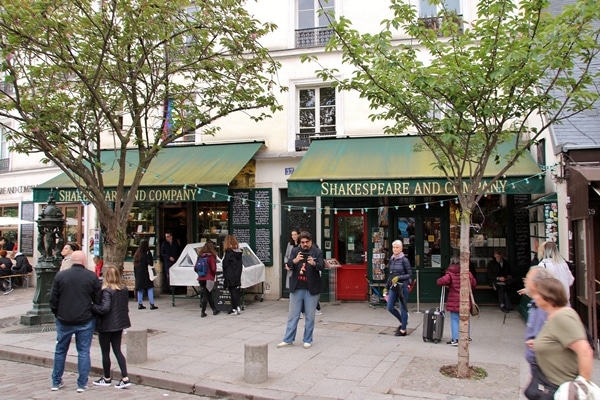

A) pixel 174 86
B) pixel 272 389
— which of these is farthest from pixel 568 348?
pixel 174 86

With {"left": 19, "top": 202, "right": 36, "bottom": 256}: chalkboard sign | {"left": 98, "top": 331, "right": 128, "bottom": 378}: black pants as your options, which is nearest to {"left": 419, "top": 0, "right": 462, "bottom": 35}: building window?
{"left": 98, "top": 331, "right": 128, "bottom": 378}: black pants

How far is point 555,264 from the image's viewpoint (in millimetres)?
7102

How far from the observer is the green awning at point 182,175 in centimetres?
1129

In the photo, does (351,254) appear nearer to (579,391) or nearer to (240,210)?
(240,210)

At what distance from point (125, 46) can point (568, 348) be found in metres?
8.47

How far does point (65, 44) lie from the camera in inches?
324

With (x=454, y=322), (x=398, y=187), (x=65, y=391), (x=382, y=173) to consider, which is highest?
(x=382, y=173)

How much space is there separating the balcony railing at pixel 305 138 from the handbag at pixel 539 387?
9.30 meters

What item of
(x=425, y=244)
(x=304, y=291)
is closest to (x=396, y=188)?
(x=425, y=244)

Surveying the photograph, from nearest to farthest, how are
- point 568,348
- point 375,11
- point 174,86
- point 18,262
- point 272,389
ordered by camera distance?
point 568,348 → point 272,389 → point 174,86 → point 375,11 → point 18,262

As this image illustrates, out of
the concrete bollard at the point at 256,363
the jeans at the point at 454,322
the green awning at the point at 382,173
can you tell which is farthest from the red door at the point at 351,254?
the concrete bollard at the point at 256,363

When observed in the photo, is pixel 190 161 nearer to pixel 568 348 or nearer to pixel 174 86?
pixel 174 86

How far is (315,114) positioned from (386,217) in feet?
10.6

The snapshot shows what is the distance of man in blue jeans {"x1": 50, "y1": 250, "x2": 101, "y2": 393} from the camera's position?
19.6ft
